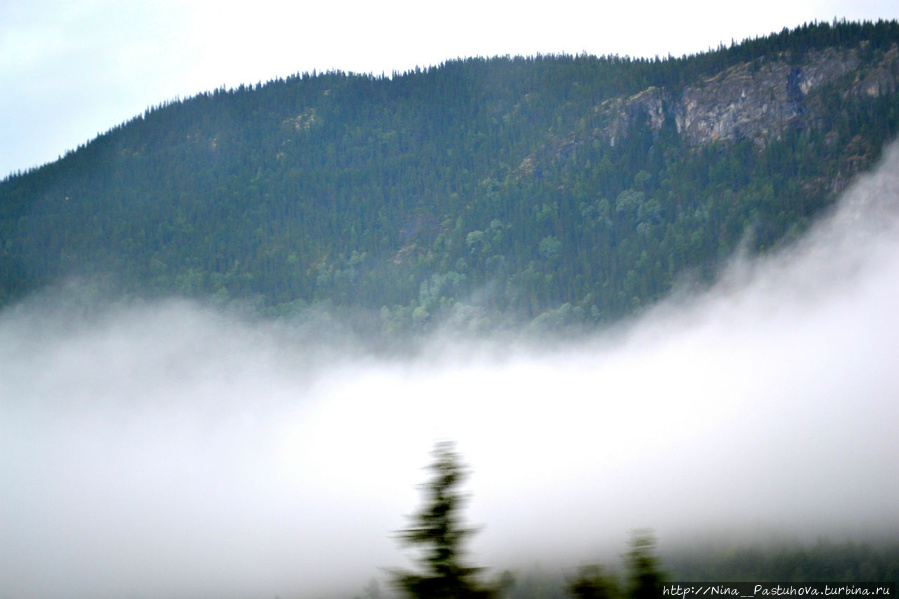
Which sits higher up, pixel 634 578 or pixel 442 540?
pixel 442 540

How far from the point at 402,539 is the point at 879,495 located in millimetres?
211427

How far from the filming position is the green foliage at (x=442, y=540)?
33.0 feet

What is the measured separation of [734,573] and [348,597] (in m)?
37.1

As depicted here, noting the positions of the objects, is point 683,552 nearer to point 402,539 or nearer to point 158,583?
point 402,539

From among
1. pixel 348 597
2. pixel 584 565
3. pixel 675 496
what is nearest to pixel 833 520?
pixel 675 496

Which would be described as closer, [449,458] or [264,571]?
[449,458]

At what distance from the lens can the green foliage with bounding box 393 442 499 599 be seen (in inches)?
396

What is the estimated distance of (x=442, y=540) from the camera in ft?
33.8

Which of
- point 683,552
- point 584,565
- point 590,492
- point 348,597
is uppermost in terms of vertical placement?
point 590,492

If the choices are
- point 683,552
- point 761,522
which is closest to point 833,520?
point 761,522

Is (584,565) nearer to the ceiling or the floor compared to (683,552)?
nearer to the floor

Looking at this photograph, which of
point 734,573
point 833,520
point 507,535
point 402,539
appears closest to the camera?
point 402,539

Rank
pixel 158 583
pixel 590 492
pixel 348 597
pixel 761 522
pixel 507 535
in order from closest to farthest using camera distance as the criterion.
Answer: pixel 348 597 → pixel 507 535 → pixel 761 522 → pixel 590 492 → pixel 158 583

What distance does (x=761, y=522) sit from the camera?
5571 inches
